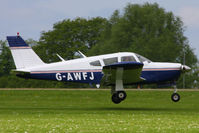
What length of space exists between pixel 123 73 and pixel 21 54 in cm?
572

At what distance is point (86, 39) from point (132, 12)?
43.2ft

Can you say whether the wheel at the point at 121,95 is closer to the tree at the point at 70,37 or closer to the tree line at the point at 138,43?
the tree line at the point at 138,43

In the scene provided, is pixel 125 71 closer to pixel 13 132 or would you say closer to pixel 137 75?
pixel 137 75

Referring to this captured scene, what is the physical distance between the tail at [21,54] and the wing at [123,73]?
3942mm

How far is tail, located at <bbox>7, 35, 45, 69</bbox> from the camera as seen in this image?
23078 millimetres

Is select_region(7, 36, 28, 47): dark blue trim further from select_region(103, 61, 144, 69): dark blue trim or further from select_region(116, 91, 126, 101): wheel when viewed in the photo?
select_region(116, 91, 126, 101): wheel

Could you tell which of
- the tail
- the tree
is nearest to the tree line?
the tree

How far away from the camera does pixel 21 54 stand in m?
23.3

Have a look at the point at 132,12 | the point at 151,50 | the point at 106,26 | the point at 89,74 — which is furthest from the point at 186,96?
the point at 106,26

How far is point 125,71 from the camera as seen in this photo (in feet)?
71.2

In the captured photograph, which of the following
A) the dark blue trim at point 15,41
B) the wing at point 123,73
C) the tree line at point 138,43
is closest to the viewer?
the wing at point 123,73

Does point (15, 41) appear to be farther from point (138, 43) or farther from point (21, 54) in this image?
point (138, 43)

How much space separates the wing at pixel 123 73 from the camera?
20938 mm

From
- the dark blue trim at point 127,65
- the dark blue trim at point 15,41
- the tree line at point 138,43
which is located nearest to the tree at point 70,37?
the tree line at point 138,43
